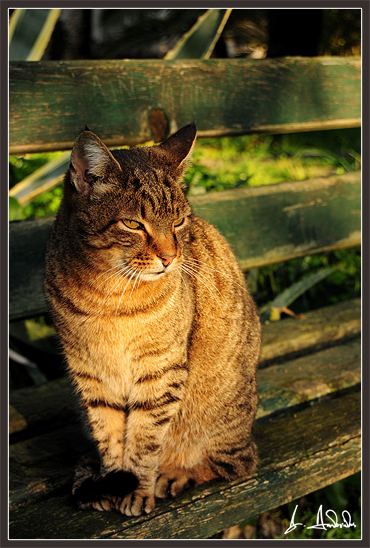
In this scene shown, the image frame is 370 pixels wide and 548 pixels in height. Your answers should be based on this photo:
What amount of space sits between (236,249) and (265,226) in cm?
20

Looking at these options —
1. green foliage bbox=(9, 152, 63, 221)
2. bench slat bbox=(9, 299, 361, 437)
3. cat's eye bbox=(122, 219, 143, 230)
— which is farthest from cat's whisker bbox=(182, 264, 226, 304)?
green foliage bbox=(9, 152, 63, 221)

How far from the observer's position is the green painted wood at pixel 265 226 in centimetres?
219

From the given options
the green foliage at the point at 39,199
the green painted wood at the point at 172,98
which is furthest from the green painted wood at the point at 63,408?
the green foliage at the point at 39,199

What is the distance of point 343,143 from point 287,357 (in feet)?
9.78

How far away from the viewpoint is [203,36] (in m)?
2.62

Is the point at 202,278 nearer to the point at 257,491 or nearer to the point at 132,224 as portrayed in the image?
the point at 132,224

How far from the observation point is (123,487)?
1646 millimetres

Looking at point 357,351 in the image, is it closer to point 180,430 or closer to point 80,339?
point 180,430

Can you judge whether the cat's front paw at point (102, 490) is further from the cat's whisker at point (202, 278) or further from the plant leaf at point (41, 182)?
the plant leaf at point (41, 182)

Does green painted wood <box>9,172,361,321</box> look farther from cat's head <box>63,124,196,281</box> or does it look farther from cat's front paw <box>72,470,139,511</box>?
cat's front paw <box>72,470,139,511</box>

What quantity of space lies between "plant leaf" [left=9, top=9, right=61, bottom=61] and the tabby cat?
1093 millimetres

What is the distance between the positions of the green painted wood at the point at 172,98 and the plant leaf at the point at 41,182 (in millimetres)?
375

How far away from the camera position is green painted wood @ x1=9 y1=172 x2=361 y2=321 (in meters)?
2.19

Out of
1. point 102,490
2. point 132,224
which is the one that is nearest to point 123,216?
point 132,224
